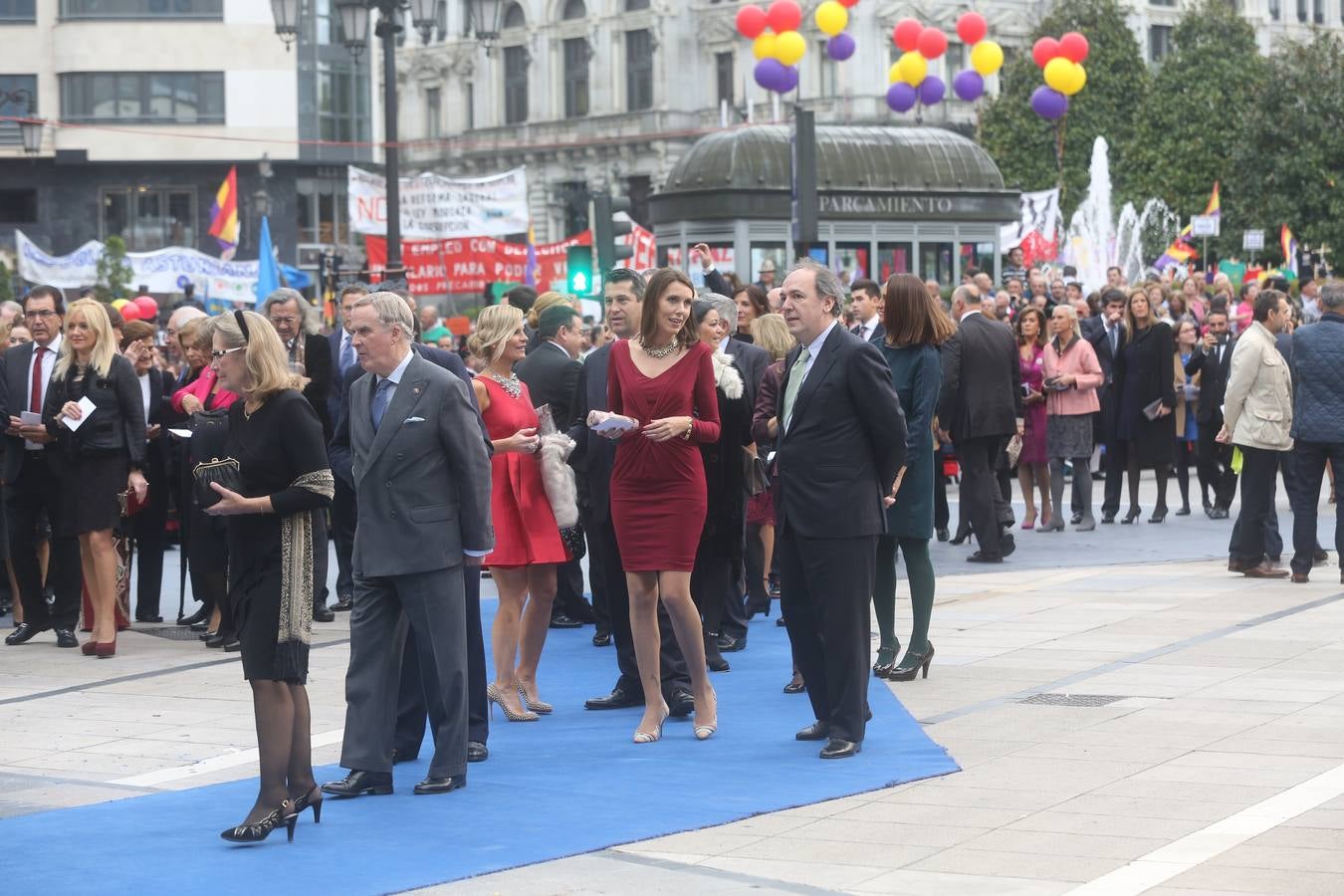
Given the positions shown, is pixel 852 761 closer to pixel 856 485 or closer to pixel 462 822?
pixel 856 485

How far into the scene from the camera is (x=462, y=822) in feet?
25.0

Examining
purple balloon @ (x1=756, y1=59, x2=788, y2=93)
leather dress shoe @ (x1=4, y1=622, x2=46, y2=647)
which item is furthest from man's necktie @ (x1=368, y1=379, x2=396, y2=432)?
purple balloon @ (x1=756, y1=59, x2=788, y2=93)

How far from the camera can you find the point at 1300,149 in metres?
49.8

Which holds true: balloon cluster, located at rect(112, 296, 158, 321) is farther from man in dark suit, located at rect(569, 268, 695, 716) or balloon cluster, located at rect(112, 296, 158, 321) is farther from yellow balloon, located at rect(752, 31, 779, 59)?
yellow balloon, located at rect(752, 31, 779, 59)

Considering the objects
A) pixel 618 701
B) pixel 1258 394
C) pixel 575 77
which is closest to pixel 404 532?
pixel 618 701

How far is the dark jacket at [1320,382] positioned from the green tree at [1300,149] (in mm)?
36751

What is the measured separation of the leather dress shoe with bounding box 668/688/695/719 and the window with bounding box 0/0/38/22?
57056mm

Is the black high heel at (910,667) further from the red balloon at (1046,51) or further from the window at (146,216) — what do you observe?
the window at (146,216)

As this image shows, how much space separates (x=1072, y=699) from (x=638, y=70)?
81173 mm

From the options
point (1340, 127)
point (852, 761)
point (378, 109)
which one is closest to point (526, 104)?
point (378, 109)

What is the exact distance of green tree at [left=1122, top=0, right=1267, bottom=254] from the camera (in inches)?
2557

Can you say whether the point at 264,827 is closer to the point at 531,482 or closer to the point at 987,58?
the point at 531,482

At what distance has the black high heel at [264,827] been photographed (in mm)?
7332

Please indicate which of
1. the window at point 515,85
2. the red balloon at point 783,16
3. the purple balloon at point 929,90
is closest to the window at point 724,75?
the window at point 515,85
